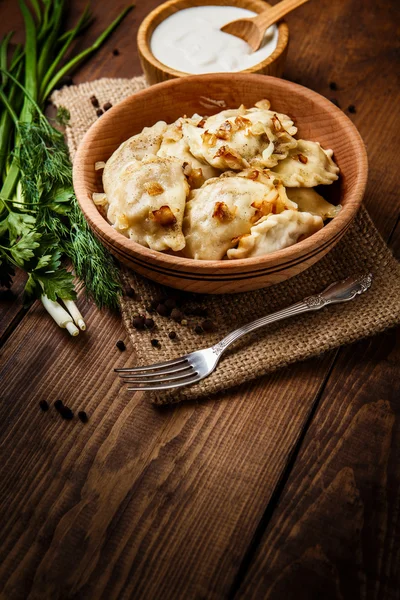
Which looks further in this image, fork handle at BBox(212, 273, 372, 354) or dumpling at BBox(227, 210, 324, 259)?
fork handle at BBox(212, 273, 372, 354)

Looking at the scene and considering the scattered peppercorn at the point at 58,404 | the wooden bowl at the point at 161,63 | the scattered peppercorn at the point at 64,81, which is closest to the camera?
the scattered peppercorn at the point at 58,404

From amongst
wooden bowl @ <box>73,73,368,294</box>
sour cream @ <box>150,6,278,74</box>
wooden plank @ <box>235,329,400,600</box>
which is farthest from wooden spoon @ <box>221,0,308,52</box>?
wooden plank @ <box>235,329,400,600</box>

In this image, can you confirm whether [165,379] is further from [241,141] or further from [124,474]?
[241,141]

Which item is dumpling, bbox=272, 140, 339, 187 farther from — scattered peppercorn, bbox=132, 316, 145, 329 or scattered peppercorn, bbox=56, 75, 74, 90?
scattered peppercorn, bbox=56, 75, 74, 90

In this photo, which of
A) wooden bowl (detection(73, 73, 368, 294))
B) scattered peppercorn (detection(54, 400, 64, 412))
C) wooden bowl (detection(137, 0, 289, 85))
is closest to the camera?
wooden bowl (detection(73, 73, 368, 294))

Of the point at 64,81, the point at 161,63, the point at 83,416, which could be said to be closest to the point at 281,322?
the point at 83,416

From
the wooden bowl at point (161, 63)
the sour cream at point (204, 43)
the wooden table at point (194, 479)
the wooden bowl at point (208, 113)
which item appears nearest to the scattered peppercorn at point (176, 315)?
the wooden bowl at point (208, 113)

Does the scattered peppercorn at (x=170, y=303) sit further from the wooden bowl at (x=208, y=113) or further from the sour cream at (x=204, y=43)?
the sour cream at (x=204, y=43)
